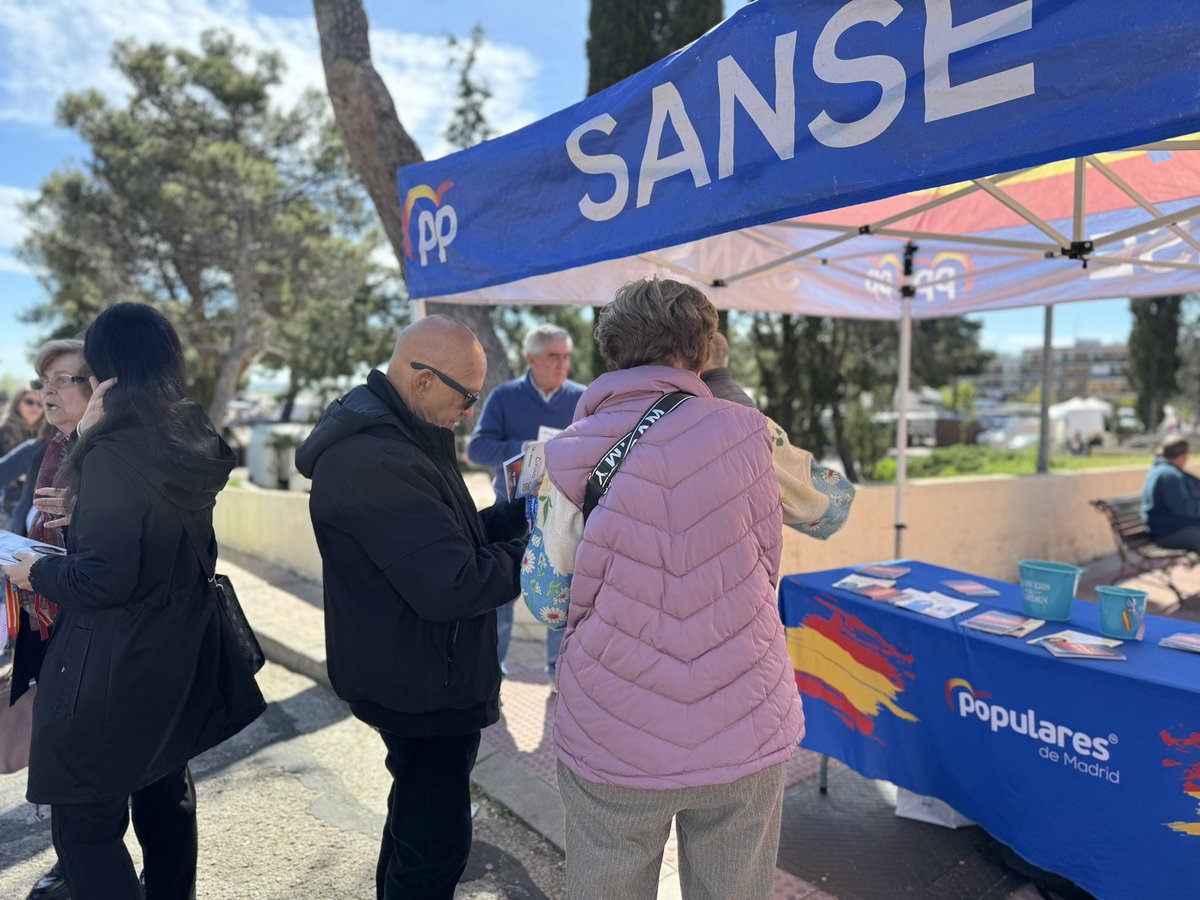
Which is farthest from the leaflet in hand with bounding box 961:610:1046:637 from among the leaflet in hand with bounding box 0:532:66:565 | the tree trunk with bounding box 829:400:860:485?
the tree trunk with bounding box 829:400:860:485

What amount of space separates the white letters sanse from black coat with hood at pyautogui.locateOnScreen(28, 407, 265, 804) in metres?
1.47

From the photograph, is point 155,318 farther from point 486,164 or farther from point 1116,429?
point 1116,429

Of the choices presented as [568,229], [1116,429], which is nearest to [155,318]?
[568,229]

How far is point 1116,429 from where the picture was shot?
38.2m

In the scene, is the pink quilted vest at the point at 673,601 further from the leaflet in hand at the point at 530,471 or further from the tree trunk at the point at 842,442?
the tree trunk at the point at 842,442

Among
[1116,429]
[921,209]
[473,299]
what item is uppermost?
[921,209]

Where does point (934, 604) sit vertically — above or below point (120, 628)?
below

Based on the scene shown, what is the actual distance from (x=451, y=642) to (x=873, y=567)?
212cm

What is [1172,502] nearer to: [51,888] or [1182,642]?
[1182,642]

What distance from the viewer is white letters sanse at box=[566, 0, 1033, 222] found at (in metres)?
1.56

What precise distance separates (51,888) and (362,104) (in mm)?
4717

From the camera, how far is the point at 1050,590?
2.53m

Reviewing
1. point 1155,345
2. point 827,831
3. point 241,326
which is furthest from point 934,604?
point 1155,345

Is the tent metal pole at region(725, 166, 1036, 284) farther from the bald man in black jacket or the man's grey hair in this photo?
the bald man in black jacket
